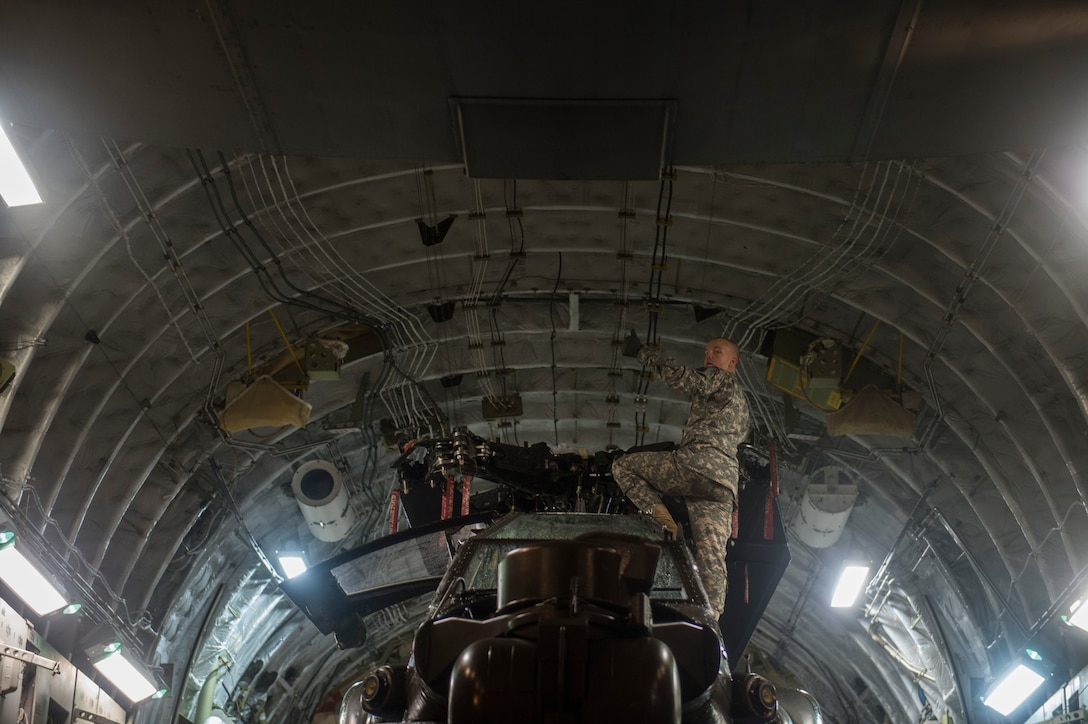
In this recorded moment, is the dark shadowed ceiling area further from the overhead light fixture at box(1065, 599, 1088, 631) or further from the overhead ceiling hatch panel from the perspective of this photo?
the overhead light fixture at box(1065, 599, 1088, 631)

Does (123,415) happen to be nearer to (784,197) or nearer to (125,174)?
(125,174)

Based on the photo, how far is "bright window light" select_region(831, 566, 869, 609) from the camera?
18234mm

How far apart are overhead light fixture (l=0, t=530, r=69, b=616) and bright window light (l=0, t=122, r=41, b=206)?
10.8 ft

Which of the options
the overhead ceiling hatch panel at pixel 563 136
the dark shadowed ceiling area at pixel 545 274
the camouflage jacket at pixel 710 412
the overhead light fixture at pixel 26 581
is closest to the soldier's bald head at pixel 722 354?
the camouflage jacket at pixel 710 412

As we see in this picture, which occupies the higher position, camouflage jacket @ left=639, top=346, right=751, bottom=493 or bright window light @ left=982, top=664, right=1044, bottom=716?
camouflage jacket @ left=639, top=346, right=751, bottom=493

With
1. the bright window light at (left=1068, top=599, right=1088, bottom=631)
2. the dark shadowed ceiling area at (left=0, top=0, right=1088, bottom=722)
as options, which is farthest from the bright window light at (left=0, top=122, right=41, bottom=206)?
the bright window light at (left=1068, top=599, right=1088, bottom=631)

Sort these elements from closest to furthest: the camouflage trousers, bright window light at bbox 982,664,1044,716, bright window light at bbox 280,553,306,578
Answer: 1. the camouflage trousers
2. bright window light at bbox 982,664,1044,716
3. bright window light at bbox 280,553,306,578

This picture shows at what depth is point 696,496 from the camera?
11.7 meters

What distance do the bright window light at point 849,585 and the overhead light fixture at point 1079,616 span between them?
18.7 feet

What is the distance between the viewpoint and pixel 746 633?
43.7ft

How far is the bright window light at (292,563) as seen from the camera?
61.9 feet

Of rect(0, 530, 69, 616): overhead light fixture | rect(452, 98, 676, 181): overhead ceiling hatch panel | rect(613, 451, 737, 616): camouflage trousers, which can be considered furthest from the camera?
rect(0, 530, 69, 616): overhead light fixture

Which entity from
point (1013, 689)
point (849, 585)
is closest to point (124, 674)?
point (849, 585)

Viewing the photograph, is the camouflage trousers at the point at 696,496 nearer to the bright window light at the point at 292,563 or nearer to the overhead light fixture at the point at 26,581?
the overhead light fixture at the point at 26,581
